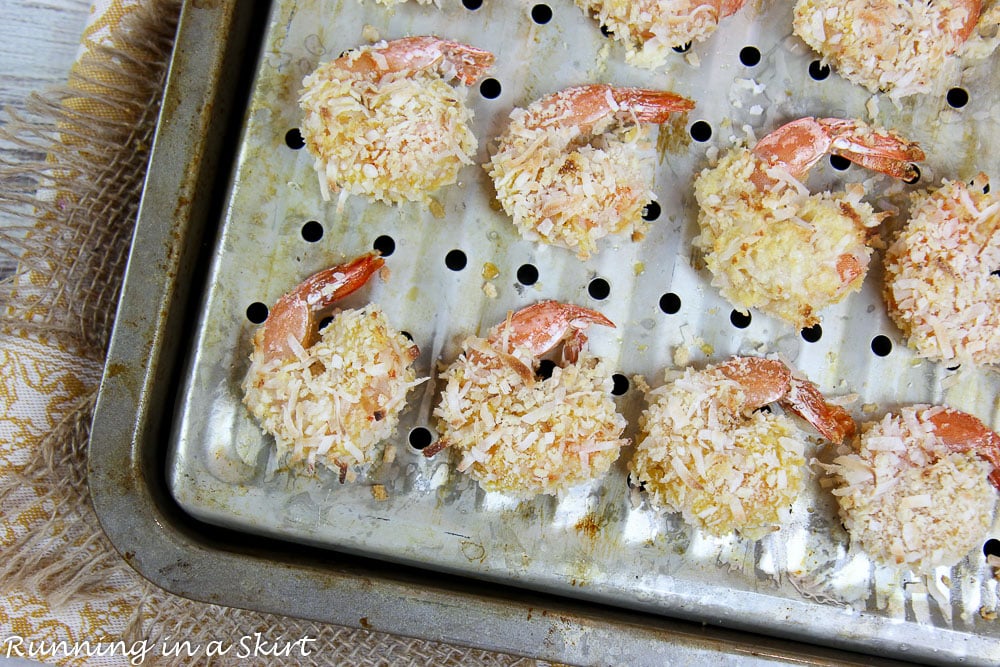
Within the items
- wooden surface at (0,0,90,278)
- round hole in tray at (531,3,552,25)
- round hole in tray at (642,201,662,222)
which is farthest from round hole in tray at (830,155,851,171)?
wooden surface at (0,0,90,278)

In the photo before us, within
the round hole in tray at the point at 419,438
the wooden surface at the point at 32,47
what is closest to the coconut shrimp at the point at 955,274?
the round hole in tray at the point at 419,438

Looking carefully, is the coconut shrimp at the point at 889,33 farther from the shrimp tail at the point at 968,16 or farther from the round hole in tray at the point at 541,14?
the round hole in tray at the point at 541,14

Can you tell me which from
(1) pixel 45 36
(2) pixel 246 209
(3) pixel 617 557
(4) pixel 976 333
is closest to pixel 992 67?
(4) pixel 976 333

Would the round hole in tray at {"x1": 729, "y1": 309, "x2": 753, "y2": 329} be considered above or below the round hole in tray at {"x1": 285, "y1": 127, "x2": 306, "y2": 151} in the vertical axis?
below

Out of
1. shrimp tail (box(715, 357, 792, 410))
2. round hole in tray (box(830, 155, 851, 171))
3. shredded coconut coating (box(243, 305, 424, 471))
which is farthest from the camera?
round hole in tray (box(830, 155, 851, 171))

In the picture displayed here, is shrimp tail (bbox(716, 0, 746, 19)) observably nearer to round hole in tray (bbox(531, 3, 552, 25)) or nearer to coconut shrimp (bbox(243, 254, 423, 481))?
round hole in tray (bbox(531, 3, 552, 25))

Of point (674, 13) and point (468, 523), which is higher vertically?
point (674, 13)

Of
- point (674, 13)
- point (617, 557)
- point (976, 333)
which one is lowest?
point (617, 557)

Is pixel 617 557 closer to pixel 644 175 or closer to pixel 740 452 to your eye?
pixel 740 452
